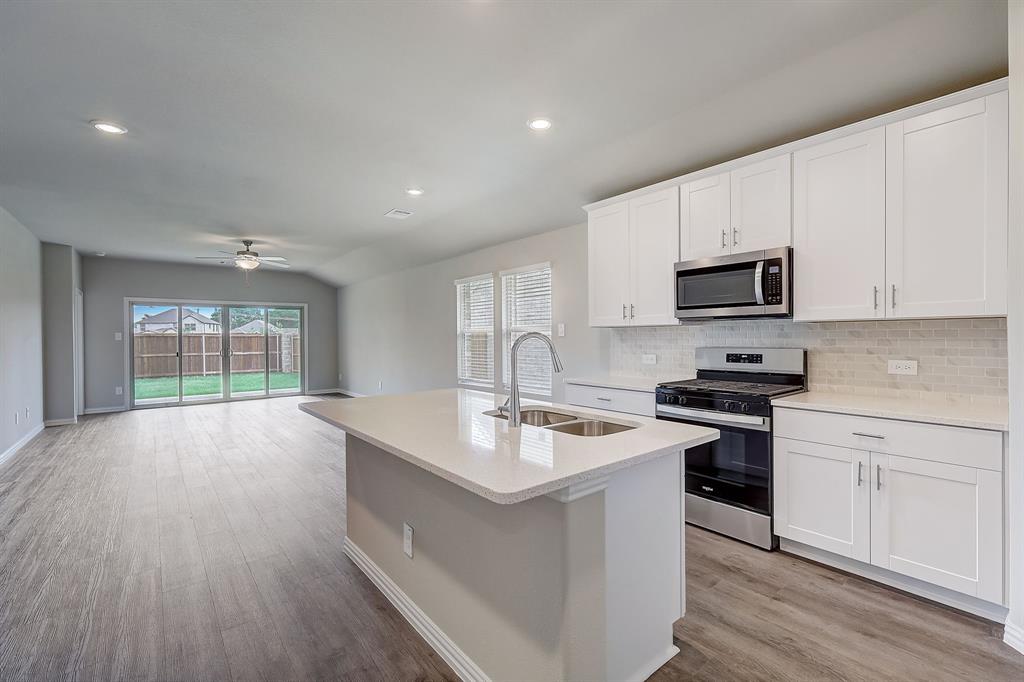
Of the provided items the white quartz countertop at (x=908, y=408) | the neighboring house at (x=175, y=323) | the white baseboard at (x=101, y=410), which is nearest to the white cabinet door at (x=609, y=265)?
the white quartz countertop at (x=908, y=408)

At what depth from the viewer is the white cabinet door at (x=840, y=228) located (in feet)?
7.99

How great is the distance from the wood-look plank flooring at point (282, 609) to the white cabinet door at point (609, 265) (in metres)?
1.70

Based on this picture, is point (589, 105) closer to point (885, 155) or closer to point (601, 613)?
point (885, 155)

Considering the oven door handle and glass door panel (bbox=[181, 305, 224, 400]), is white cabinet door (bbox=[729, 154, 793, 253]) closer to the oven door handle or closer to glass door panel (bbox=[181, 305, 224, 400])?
the oven door handle

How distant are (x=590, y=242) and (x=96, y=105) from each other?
11.0 ft

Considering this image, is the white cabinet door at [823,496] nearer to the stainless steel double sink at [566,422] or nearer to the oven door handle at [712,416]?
the oven door handle at [712,416]

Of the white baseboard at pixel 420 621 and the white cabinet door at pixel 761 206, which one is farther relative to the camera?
the white cabinet door at pixel 761 206

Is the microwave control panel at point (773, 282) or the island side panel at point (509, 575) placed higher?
the microwave control panel at point (773, 282)

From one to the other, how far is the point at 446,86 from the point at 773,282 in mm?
2167

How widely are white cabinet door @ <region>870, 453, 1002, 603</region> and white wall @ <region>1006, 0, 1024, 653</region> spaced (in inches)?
3.1

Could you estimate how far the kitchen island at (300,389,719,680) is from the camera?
1.41 meters

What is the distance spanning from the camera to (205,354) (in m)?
9.07

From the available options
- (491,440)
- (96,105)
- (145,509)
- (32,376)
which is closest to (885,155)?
(491,440)

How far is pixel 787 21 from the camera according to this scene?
2047mm
